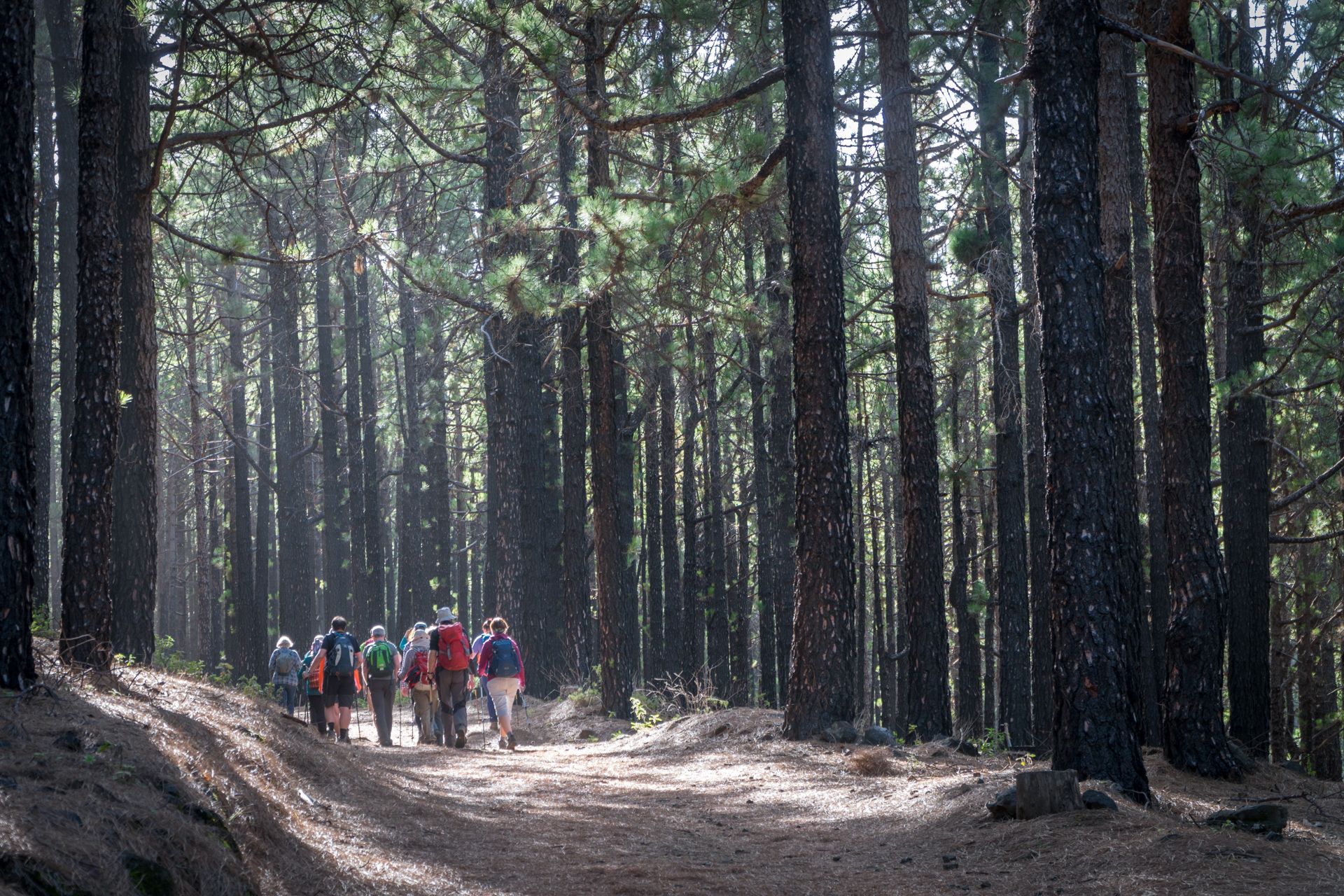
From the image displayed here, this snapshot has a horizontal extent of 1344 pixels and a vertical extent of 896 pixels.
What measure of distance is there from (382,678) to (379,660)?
361 mm

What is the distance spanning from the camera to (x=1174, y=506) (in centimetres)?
1012

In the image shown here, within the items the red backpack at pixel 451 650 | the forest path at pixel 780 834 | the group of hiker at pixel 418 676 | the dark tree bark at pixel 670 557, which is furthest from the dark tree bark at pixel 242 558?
the forest path at pixel 780 834

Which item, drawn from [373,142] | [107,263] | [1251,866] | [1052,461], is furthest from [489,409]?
[1251,866]

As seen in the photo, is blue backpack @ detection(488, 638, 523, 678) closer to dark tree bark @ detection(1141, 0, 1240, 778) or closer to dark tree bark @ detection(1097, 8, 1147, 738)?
dark tree bark @ detection(1097, 8, 1147, 738)

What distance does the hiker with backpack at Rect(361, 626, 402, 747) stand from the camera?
51.7 feet

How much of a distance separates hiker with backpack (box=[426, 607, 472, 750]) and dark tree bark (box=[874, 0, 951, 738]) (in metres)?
6.41

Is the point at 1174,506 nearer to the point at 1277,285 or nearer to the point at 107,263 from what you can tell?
the point at 1277,285

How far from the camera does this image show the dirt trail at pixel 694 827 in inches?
222

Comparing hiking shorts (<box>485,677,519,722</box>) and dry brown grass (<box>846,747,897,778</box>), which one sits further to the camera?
hiking shorts (<box>485,677,519,722</box>)

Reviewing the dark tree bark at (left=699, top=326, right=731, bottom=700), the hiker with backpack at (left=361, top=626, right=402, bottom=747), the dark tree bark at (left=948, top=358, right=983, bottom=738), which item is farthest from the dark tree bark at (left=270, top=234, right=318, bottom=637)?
the dark tree bark at (left=948, top=358, right=983, bottom=738)

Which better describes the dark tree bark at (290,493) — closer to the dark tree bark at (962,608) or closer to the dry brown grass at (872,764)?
the dark tree bark at (962,608)

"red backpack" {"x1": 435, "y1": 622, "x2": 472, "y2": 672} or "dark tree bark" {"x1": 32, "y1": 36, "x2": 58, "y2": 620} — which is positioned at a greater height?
"dark tree bark" {"x1": 32, "y1": 36, "x2": 58, "y2": 620}

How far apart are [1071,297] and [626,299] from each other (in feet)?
24.9

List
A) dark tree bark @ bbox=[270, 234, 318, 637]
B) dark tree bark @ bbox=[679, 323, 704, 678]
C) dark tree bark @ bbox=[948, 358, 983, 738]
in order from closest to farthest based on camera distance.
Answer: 1. dark tree bark @ bbox=[948, 358, 983, 738]
2. dark tree bark @ bbox=[679, 323, 704, 678]
3. dark tree bark @ bbox=[270, 234, 318, 637]
